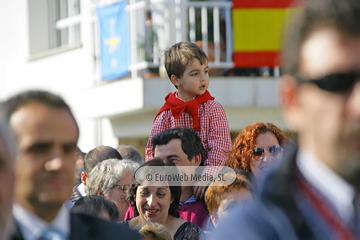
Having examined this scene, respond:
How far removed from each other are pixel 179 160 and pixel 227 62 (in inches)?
251

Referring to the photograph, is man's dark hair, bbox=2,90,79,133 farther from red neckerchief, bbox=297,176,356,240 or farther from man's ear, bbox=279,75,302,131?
red neckerchief, bbox=297,176,356,240

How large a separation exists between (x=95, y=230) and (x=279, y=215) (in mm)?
761

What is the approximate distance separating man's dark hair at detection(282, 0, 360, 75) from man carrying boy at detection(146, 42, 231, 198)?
Answer: 3.39 metres

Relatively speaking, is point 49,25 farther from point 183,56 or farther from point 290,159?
point 290,159

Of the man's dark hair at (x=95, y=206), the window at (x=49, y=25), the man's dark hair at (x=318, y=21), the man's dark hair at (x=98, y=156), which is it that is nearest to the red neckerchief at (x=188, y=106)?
the man's dark hair at (x=98, y=156)

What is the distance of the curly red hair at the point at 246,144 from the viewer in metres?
4.90

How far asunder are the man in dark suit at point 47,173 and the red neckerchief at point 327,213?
751mm

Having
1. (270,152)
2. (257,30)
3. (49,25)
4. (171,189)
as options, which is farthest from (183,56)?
(49,25)

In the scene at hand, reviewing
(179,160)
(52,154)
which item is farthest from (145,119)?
(52,154)

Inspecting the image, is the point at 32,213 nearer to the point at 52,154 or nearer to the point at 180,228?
the point at 52,154

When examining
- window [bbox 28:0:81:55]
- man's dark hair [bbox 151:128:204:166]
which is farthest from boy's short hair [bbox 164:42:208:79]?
window [bbox 28:0:81:55]

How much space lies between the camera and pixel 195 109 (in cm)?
517

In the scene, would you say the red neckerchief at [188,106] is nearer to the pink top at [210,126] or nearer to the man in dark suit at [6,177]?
the pink top at [210,126]

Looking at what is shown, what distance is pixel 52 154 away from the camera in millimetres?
2186
